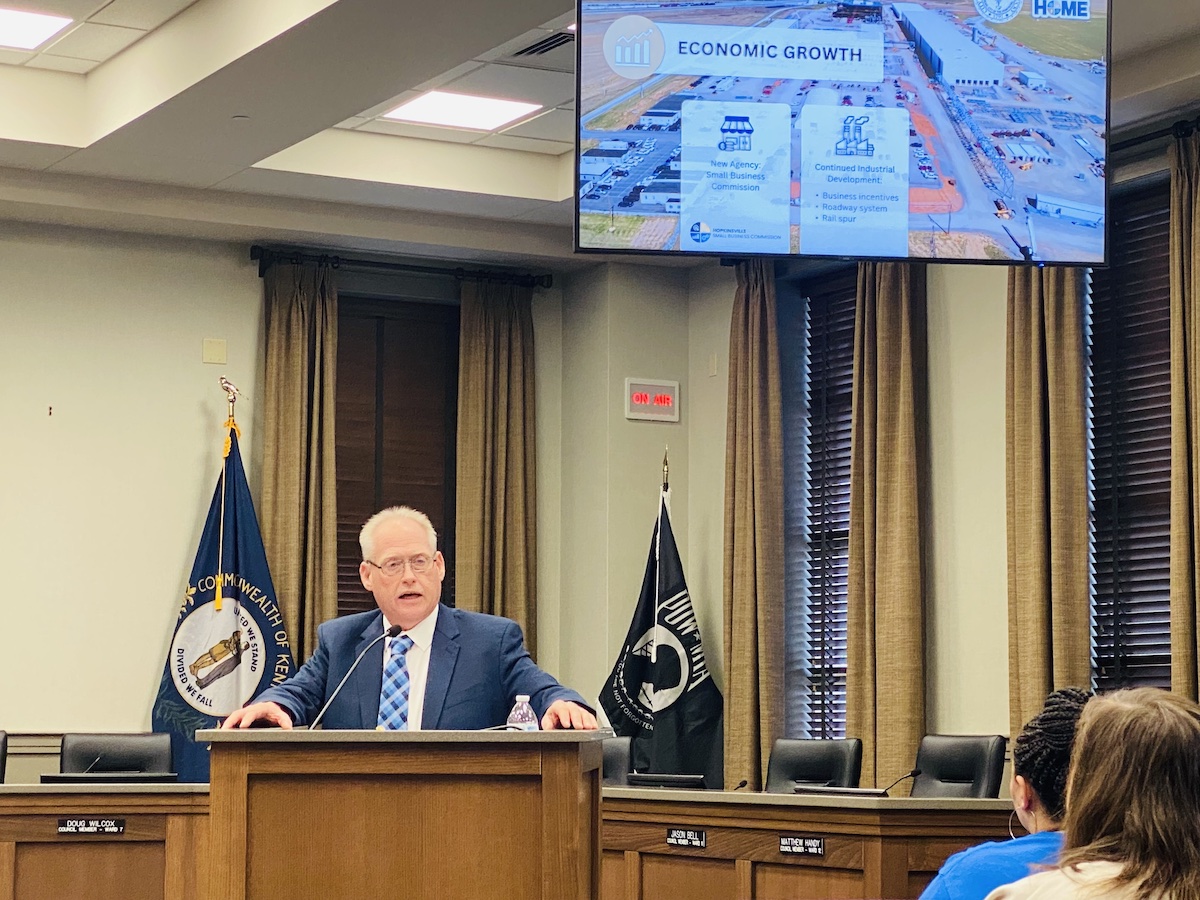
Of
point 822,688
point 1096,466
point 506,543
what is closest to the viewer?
point 1096,466

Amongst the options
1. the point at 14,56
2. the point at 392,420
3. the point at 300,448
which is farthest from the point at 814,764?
the point at 14,56

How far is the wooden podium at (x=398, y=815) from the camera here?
3.34 meters

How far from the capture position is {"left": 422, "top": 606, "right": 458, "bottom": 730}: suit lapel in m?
4.15

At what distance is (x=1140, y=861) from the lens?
71.2 inches

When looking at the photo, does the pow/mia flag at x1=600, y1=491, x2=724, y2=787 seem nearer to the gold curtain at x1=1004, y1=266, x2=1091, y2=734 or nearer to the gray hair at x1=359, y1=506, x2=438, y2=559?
the gold curtain at x1=1004, y1=266, x2=1091, y2=734

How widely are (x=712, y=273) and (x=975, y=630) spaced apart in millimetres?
2741

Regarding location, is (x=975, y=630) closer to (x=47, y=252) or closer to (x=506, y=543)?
(x=506, y=543)

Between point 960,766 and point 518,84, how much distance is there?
3.45 m

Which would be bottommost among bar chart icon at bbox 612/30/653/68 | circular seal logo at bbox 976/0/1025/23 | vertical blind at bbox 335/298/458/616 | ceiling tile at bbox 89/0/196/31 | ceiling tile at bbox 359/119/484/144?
vertical blind at bbox 335/298/458/616

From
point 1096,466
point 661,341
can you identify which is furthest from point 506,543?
point 1096,466

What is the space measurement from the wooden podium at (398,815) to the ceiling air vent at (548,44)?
3961mm

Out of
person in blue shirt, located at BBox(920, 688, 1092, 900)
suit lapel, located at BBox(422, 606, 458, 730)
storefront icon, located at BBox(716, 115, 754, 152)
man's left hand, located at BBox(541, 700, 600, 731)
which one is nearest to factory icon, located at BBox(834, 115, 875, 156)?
storefront icon, located at BBox(716, 115, 754, 152)

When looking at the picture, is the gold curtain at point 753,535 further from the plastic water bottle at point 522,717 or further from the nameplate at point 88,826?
the plastic water bottle at point 522,717

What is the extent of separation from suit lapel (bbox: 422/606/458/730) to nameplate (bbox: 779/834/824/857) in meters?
1.43
